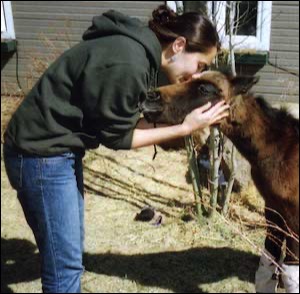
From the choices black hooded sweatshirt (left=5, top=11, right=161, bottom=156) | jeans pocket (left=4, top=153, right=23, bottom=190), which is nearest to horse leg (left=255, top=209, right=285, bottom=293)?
black hooded sweatshirt (left=5, top=11, right=161, bottom=156)

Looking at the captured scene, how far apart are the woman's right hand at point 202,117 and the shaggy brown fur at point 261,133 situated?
0.27 ft

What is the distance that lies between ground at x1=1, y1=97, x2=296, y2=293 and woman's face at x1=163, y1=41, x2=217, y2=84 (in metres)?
1.12

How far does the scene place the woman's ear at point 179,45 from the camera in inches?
95.4

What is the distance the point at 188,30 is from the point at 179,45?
90mm

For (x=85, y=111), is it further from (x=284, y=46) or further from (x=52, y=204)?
(x=284, y=46)

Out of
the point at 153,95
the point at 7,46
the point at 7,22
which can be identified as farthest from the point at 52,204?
the point at 7,22

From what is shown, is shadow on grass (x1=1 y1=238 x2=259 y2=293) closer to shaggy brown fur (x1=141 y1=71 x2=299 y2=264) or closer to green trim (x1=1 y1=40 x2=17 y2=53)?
shaggy brown fur (x1=141 y1=71 x2=299 y2=264)

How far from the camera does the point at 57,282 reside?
270cm

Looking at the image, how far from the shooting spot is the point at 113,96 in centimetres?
220

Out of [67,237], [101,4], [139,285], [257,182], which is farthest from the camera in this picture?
[101,4]

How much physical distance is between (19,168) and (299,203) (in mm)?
1634

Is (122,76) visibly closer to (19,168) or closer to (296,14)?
(19,168)

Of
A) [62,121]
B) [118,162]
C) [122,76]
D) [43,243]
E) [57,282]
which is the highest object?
[122,76]

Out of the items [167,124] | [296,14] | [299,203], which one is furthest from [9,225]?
[296,14]
